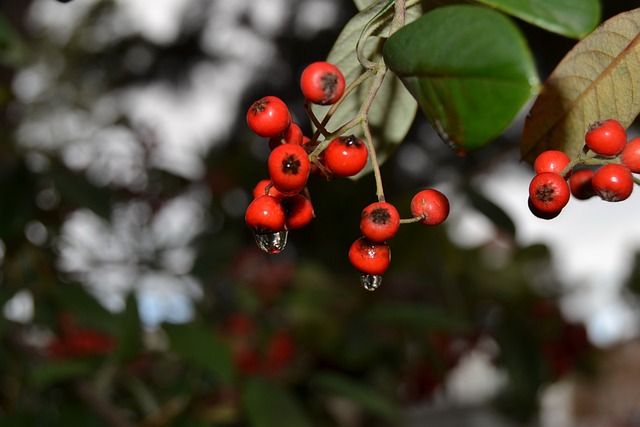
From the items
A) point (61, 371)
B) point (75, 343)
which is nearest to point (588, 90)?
point (61, 371)

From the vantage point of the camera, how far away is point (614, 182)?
386 millimetres

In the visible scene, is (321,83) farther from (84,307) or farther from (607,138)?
(84,307)

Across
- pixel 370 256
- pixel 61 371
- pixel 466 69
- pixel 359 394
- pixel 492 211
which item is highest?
pixel 466 69

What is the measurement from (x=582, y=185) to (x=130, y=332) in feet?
2.33

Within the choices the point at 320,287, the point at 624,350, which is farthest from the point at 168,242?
the point at 624,350

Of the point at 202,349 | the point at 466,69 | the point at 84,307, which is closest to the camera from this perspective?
the point at 466,69

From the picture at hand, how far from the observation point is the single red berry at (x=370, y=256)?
39 cm

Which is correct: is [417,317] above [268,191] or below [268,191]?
below

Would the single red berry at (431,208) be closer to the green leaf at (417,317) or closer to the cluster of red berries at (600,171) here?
the cluster of red berries at (600,171)

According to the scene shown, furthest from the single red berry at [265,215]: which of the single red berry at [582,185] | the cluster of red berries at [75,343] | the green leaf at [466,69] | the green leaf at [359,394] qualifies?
the cluster of red berries at [75,343]

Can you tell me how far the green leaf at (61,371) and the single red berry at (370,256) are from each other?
2.45 feet

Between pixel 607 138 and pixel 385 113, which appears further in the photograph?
pixel 385 113

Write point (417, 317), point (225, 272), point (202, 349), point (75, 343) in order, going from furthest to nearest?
point (225, 272) → point (75, 343) → point (417, 317) → point (202, 349)

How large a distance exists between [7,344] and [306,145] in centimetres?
103
